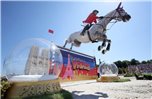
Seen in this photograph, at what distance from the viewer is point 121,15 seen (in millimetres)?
13891

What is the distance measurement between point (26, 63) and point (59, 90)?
1.50 meters

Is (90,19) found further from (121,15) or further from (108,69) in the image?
(108,69)

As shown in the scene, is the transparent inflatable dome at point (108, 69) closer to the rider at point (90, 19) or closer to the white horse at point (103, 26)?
the white horse at point (103, 26)

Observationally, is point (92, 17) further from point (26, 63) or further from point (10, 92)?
point (10, 92)

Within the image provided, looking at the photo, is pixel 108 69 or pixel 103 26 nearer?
pixel 103 26

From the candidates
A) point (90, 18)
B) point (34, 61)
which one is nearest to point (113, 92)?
point (34, 61)

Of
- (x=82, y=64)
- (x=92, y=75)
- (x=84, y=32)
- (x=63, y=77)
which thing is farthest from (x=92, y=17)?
(x=92, y=75)

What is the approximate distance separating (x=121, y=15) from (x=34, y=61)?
7.67m

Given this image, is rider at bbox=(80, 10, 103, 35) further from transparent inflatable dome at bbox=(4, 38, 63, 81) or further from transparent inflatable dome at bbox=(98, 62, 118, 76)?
transparent inflatable dome at bbox=(98, 62, 118, 76)

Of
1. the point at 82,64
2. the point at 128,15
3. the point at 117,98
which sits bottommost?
the point at 117,98

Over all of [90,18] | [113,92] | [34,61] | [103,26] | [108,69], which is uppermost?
[90,18]

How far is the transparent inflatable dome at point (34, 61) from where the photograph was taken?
7541 millimetres

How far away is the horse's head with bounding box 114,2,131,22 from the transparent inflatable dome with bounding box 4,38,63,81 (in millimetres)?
6797

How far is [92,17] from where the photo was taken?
13992 millimetres
